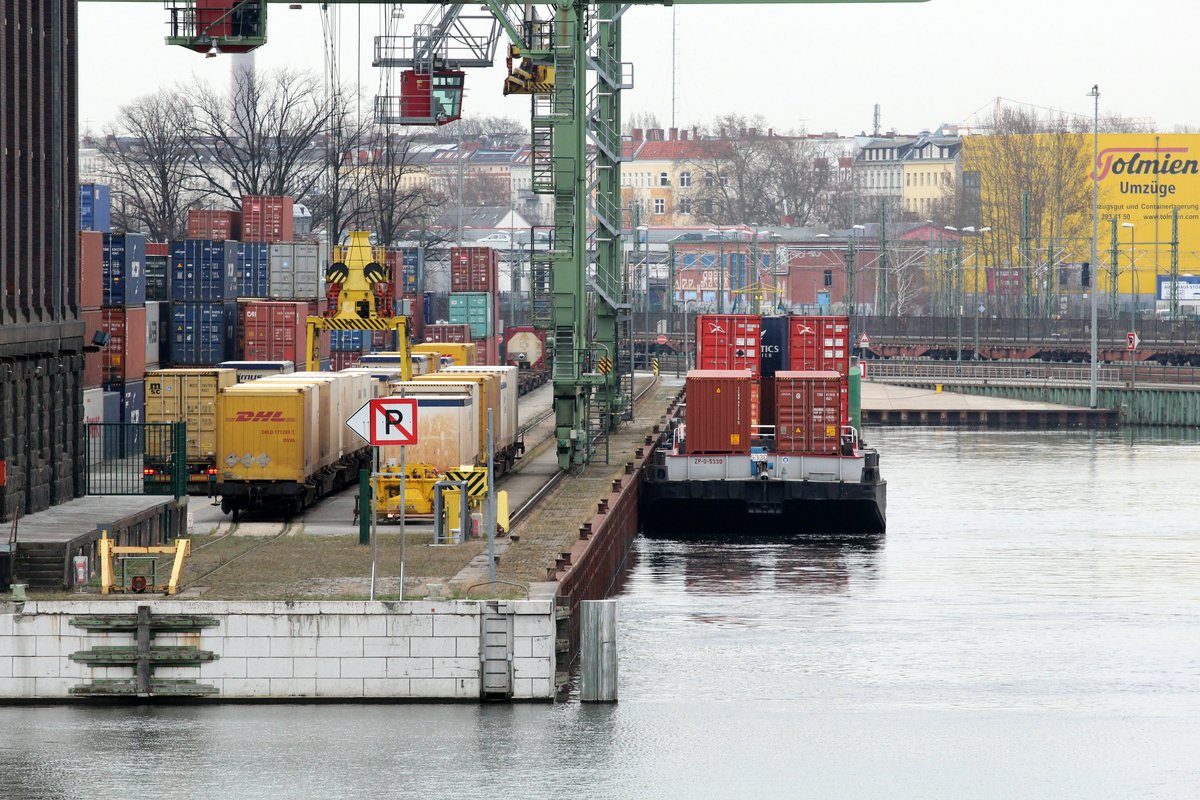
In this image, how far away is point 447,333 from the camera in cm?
8938

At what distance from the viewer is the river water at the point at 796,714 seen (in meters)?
23.1

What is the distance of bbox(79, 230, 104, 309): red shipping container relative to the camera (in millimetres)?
49078

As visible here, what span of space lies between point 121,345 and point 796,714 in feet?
102

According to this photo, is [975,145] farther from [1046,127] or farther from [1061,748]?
[1061,748]

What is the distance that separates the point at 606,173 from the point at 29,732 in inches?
→ 1403

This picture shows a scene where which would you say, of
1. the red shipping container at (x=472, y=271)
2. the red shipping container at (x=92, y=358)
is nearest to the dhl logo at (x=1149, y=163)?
the red shipping container at (x=472, y=271)

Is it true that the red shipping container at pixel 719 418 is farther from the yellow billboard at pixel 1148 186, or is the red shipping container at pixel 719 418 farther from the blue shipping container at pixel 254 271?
the yellow billboard at pixel 1148 186

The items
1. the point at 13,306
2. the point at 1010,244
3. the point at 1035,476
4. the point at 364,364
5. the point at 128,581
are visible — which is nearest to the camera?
the point at 128,581

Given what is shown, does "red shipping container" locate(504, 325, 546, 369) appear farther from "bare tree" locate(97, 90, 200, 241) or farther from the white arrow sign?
the white arrow sign

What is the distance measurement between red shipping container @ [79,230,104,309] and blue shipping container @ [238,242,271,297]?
633 inches

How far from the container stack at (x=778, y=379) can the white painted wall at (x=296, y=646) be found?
22.2 m

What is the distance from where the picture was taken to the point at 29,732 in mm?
23984

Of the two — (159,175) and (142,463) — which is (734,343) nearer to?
(142,463)

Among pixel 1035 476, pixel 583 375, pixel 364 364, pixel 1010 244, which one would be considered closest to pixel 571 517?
pixel 583 375
